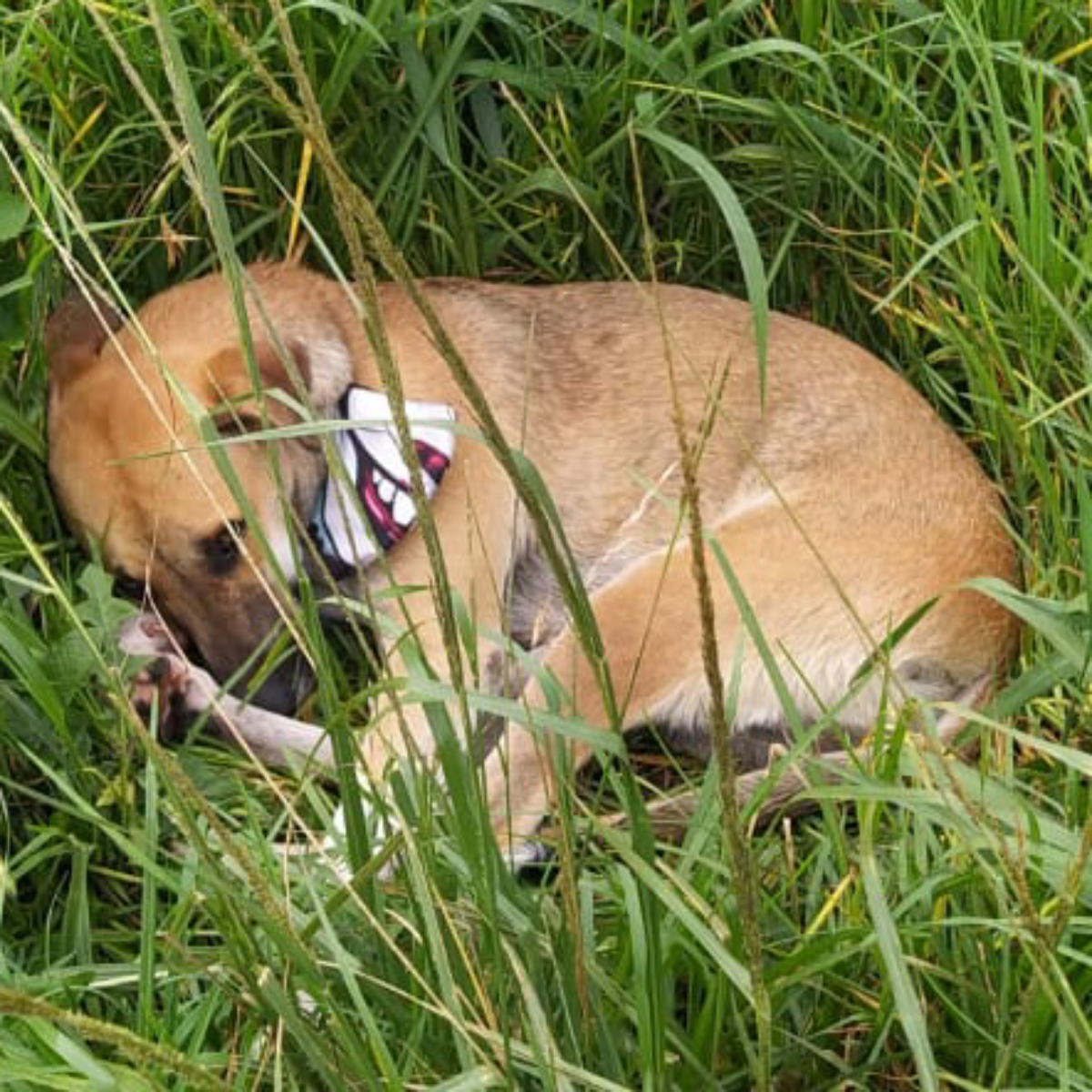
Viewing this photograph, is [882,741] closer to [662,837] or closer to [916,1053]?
[662,837]

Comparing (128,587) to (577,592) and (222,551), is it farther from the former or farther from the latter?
(577,592)

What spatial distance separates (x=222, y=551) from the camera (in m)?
3.99

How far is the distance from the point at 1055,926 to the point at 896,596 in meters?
2.08

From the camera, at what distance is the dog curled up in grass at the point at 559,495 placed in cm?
390

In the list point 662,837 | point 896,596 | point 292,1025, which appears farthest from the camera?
point 896,596

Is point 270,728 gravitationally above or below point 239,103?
below

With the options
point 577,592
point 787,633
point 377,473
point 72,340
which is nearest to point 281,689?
point 377,473

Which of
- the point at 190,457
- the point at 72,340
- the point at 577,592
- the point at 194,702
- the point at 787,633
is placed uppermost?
the point at 577,592

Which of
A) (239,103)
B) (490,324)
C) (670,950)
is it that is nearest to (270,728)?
(490,324)

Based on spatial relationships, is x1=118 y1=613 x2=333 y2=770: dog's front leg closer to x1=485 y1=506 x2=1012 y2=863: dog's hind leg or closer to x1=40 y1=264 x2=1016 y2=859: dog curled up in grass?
x1=40 y1=264 x2=1016 y2=859: dog curled up in grass

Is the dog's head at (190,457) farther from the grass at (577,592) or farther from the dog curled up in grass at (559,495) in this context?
the grass at (577,592)

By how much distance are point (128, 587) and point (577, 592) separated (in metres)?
2.29

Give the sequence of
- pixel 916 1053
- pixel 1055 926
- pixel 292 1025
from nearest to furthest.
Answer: pixel 1055 926, pixel 916 1053, pixel 292 1025

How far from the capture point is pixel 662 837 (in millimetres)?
3488
